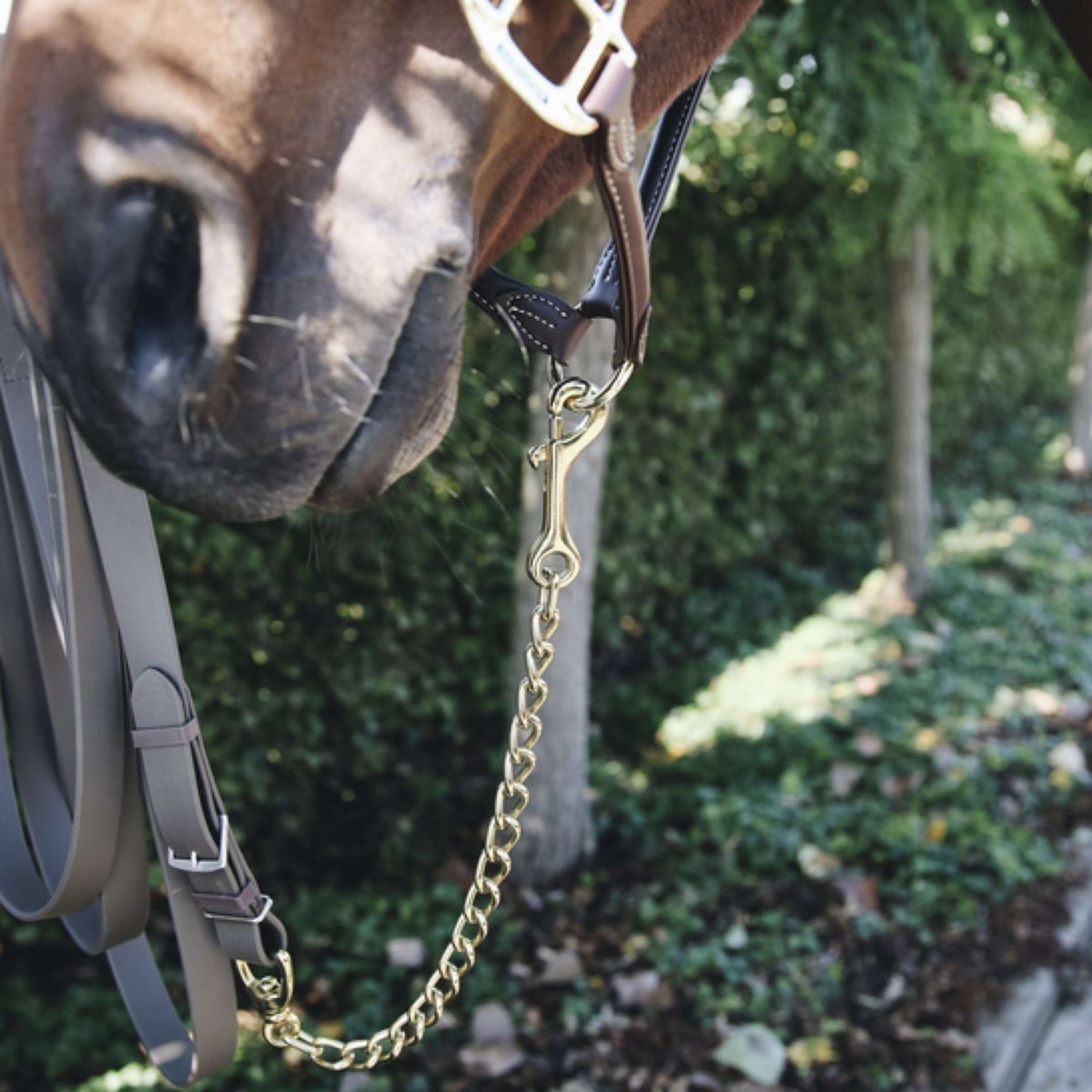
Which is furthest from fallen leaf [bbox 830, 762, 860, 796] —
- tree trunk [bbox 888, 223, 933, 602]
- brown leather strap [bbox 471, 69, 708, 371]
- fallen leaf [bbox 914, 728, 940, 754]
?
brown leather strap [bbox 471, 69, 708, 371]

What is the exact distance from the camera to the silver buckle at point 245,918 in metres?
1.32

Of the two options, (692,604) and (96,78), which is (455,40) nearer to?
(96,78)

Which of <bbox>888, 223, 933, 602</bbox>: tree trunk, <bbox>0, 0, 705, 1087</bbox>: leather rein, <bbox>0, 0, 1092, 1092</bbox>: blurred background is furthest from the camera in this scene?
<bbox>888, 223, 933, 602</bbox>: tree trunk

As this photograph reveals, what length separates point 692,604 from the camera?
18.0ft

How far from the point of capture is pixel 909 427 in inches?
227

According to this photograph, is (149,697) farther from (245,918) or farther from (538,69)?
(538,69)

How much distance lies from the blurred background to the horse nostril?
598 millimetres

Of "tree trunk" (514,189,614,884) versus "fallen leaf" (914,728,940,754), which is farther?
"fallen leaf" (914,728,940,754)

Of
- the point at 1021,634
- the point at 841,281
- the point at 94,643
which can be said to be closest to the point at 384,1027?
the point at 94,643

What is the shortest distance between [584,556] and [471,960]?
2072 millimetres

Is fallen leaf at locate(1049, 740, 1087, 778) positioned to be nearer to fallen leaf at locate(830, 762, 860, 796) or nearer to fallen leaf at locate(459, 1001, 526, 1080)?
fallen leaf at locate(830, 762, 860, 796)

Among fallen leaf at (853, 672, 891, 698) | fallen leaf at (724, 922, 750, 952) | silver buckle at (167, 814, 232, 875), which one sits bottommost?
fallen leaf at (724, 922, 750, 952)

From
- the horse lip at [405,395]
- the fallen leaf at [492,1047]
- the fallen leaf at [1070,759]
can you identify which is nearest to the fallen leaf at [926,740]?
the fallen leaf at [1070,759]

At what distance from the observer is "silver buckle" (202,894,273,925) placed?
1321 mm
